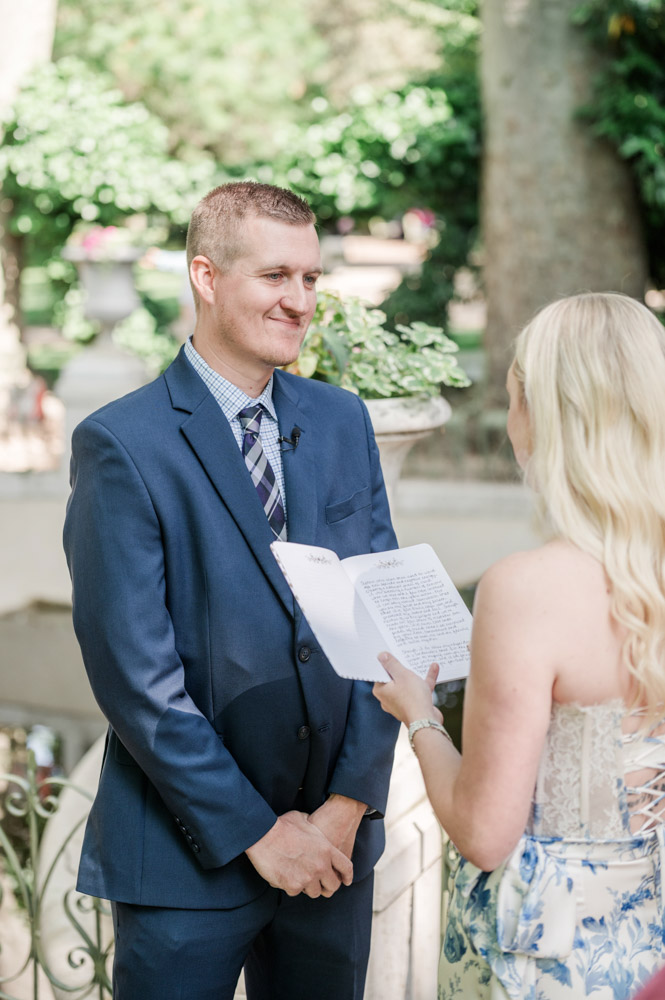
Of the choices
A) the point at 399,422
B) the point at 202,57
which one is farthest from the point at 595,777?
the point at 202,57

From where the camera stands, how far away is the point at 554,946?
143 centimetres

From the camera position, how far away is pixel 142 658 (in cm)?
169

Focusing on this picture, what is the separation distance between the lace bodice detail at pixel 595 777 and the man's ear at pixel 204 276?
97 cm

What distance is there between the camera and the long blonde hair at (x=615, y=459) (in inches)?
53.3

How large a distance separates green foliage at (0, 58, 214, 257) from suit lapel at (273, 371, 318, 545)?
8.92 metres

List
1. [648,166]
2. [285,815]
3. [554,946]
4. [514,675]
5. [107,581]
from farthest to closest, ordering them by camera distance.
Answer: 1. [648,166]
2. [285,815]
3. [107,581]
4. [554,946]
5. [514,675]

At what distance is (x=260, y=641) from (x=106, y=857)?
46cm

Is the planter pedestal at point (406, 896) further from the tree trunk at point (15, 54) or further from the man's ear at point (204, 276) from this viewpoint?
the tree trunk at point (15, 54)

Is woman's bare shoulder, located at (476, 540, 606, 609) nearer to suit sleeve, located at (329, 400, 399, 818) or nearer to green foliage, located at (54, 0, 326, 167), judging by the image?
suit sleeve, located at (329, 400, 399, 818)

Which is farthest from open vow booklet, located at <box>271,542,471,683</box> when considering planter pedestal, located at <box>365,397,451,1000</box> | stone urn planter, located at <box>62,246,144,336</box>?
stone urn planter, located at <box>62,246,144,336</box>

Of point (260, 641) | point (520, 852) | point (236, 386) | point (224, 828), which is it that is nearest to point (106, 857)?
point (224, 828)

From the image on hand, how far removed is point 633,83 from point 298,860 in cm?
801

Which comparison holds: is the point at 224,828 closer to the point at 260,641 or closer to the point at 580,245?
the point at 260,641

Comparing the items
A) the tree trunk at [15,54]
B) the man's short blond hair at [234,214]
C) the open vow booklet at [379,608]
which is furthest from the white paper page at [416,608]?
the tree trunk at [15,54]
